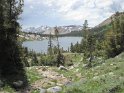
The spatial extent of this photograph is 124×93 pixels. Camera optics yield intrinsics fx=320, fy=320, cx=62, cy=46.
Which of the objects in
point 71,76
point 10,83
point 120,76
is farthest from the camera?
point 71,76

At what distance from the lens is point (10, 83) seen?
116 feet

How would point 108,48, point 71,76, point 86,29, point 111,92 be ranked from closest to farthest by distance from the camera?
point 111,92
point 71,76
point 108,48
point 86,29

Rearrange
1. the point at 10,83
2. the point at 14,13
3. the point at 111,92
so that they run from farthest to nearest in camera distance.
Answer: the point at 14,13 < the point at 10,83 < the point at 111,92

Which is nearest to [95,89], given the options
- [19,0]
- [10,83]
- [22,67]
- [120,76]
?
[120,76]

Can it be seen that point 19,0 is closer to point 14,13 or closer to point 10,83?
point 14,13

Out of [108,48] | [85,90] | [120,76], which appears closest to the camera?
[85,90]

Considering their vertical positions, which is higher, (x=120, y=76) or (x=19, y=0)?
(x=19, y=0)

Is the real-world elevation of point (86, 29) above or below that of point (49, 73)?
above

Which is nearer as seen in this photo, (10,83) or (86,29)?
(10,83)

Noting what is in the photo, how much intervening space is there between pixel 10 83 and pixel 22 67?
6007 millimetres

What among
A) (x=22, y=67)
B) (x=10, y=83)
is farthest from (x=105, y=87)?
(x=22, y=67)

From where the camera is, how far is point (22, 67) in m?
41.2

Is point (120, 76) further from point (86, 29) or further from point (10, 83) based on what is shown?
point (86, 29)

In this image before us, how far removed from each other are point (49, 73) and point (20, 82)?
10.7 meters
